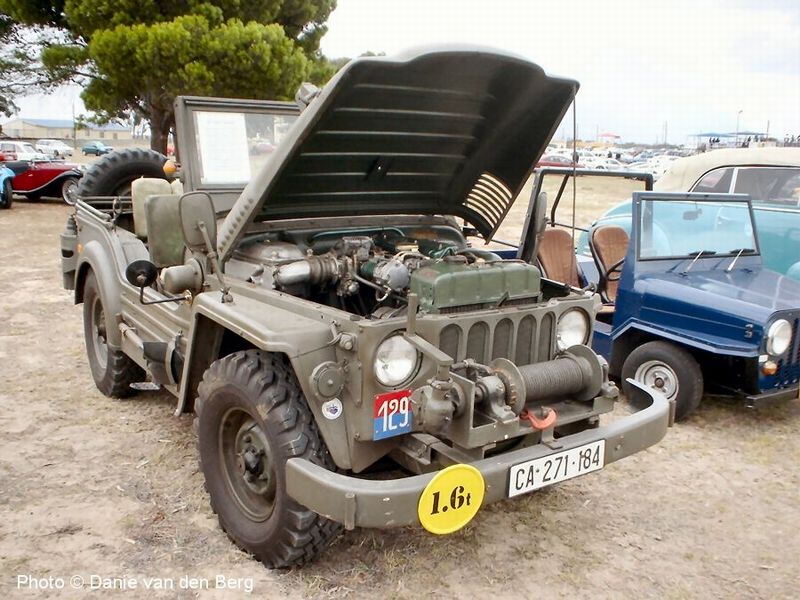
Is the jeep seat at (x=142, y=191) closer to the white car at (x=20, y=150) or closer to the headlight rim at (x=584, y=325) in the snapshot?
the headlight rim at (x=584, y=325)

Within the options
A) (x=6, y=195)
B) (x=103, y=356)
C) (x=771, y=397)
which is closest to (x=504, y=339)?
(x=771, y=397)

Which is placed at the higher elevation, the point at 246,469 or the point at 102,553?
the point at 246,469

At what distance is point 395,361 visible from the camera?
113 inches

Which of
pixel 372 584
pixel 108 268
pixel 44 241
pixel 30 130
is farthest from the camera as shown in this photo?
pixel 30 130

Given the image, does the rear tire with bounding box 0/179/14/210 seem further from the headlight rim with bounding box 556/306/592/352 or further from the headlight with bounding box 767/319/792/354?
the headlight with bounding box 767/319/792/354

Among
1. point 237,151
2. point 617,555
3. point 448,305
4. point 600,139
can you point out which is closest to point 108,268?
point 237,151

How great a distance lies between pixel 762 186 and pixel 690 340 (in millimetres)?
4076

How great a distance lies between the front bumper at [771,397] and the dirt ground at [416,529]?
0.85 ft

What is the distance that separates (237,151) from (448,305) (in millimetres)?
2138

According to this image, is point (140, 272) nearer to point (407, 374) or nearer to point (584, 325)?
point (407, 374)

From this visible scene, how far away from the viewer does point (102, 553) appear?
324 cm

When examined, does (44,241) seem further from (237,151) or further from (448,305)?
(448,305)

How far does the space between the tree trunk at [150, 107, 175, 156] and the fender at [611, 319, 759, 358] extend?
12.2m

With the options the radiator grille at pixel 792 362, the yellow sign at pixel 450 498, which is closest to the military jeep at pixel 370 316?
the yellow sign at pixel 450 498
